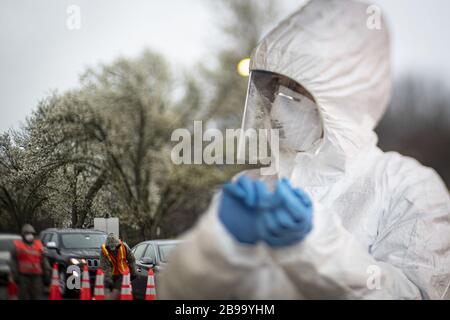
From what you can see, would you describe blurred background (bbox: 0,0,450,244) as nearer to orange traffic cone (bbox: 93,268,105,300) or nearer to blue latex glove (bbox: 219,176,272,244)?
orange traffic cone (bbox: 93,268,105,300)

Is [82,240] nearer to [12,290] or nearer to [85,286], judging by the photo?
[85,286]

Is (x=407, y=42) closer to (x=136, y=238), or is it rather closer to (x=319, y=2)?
(x=319, y=2)

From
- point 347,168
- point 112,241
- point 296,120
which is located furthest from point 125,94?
point 347,168

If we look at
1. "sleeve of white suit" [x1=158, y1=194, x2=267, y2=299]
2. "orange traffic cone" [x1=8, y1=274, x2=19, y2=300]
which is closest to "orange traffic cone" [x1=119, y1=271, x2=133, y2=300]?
"orange traffic cone" [x1=8, y1=274, x2=19, y2=300]

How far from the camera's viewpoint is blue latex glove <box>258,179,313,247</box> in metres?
1.15

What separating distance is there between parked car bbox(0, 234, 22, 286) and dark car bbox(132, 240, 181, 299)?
44 cm

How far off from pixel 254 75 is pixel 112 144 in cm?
62

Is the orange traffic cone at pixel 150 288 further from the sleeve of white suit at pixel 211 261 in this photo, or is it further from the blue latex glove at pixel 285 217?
the blue latex glove at pixel 285 217

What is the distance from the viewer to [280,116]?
205cm

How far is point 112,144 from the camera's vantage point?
182 centimetres

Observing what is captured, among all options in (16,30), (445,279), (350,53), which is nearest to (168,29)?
(16,30)

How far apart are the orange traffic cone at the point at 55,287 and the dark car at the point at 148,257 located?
0.29 m

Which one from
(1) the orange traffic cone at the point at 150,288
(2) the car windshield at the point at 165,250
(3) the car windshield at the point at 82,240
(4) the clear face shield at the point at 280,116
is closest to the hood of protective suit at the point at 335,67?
(4) the clear face shield at the point at 280,116

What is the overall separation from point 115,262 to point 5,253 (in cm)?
38
